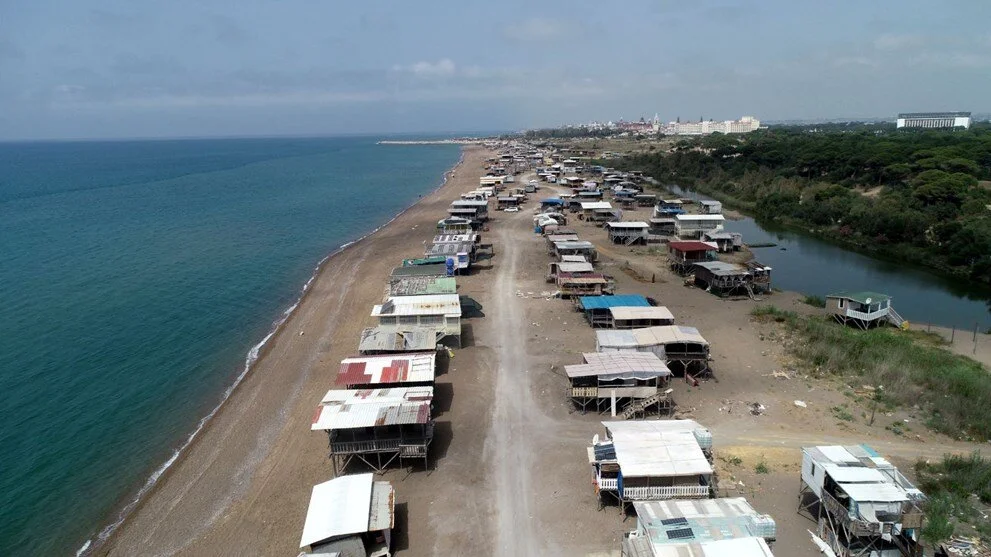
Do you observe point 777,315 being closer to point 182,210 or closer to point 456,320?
point 456,320

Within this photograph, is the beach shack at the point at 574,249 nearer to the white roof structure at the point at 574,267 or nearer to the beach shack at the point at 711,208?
the white roof structure at the point at 574,267

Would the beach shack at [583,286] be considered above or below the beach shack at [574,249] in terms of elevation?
below

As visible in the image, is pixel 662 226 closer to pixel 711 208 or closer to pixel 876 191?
pixel 711 208

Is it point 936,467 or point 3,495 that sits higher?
point 936,467

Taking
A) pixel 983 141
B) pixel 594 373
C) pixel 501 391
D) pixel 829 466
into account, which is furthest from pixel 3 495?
pixel 983 141

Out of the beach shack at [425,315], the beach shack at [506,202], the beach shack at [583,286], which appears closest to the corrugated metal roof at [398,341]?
the beach shack at [425,315]

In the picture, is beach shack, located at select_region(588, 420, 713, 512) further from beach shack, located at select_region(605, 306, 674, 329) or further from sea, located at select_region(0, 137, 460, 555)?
sea, located at select_region(0, 137, 460, 555)
